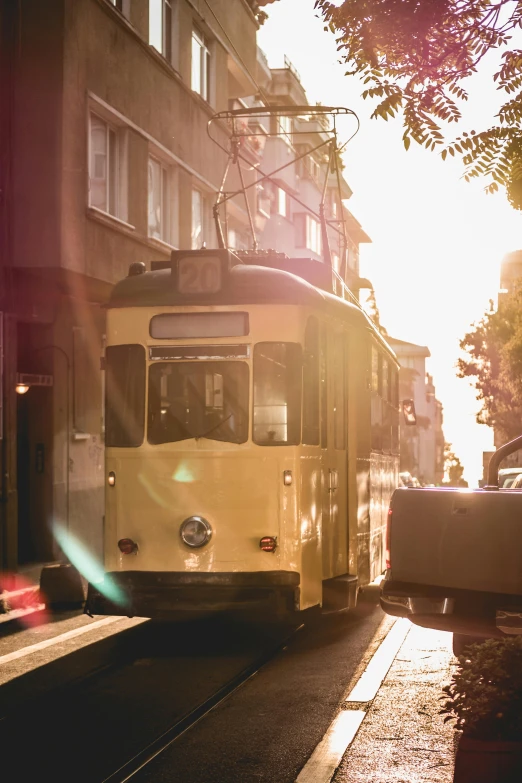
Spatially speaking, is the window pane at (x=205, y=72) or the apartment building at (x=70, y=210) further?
the window pane at (x=205, y=72)

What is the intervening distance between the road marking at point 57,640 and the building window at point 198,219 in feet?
41.1

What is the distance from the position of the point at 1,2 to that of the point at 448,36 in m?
11.1

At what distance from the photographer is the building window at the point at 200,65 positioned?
987 inches

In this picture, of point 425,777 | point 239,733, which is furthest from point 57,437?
point 425,777

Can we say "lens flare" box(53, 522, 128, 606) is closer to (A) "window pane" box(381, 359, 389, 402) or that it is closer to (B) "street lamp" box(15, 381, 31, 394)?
(B) "street lamp" box(15, 381, 31, 394)

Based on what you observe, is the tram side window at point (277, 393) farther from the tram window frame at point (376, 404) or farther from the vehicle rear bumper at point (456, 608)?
the vehicle rear bumper at point (456, 608)

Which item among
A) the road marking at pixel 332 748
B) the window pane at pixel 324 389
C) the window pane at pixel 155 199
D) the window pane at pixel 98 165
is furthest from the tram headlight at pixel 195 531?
the window pane at pixel 155 199

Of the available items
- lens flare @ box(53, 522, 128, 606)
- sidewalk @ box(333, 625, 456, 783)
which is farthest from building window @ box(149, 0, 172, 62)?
sidewalk @ box(333, 625, 456, 783)

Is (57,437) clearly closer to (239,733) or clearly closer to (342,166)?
(239,733)

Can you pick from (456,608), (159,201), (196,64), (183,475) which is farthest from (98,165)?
(456,608)

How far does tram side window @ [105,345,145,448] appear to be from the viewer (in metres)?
11.0

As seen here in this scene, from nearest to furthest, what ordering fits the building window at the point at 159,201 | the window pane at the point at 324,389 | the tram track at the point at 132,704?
the tram track at the point at 132,704 < the window pane at the point at 324,389 < the building window at the point at 159,201

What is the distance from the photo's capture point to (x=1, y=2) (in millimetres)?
17000

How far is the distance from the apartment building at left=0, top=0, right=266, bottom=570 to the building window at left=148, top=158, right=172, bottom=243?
4cm
